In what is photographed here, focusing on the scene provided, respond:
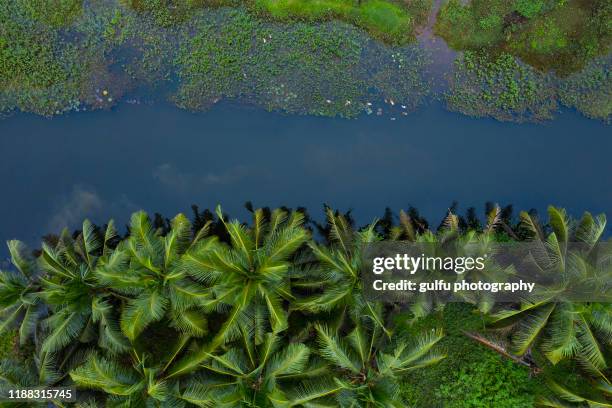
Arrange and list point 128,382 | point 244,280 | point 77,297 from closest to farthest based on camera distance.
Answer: point 244,280 < point 128,382 < point 77,297

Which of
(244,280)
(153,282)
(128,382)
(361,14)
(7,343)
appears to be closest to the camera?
(244,280)

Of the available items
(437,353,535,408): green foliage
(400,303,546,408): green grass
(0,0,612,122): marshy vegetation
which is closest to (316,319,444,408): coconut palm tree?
(400,303,546,408): green grass

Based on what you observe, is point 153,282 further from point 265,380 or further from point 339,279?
point 339,279

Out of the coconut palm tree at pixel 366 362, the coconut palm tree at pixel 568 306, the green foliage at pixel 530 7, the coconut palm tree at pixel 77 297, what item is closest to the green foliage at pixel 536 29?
the green foliage at pixel 530 7

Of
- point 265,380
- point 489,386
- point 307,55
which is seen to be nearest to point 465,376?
point 489,386

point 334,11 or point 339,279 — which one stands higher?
point 334,11

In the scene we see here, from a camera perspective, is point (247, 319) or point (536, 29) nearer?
point (247, 319)

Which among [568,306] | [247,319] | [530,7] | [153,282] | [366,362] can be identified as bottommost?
[366,362]

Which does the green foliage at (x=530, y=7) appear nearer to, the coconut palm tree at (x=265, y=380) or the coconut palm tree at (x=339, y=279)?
the coconut palm tree at (x=339, y=279)

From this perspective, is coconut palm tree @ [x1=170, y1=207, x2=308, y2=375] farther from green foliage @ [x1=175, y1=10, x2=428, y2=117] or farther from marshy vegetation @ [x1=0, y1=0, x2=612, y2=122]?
marshy vegetation @ [x1=0, y1=0, x2=612, y2=122]
